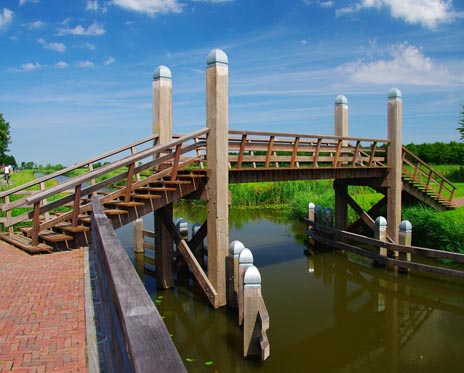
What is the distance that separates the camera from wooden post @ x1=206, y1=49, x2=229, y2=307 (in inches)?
318

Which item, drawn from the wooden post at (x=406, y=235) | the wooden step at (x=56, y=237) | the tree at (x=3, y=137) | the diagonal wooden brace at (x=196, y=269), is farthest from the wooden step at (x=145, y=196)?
the tree at (x=3, y=137)

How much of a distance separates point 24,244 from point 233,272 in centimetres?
390

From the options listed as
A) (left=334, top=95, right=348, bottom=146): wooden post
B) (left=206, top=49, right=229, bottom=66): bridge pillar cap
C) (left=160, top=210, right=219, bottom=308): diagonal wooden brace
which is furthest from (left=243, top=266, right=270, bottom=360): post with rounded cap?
(left=334, top=95, right=348, bottom=146): wooden post

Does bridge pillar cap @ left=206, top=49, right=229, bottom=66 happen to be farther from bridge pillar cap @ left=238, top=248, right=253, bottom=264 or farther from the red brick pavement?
the red brick pavement

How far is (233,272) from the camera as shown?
8.15 metres

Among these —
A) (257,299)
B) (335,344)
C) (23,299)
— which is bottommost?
(335,344)

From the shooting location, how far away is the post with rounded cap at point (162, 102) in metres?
9.50

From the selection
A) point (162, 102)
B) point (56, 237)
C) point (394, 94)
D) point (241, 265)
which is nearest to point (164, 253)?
point (241, 265)

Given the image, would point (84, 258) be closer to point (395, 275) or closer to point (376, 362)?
point (376, 362)

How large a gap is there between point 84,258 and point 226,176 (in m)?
3.38

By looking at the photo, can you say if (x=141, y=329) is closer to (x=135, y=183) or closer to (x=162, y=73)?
(x=135, y=183)

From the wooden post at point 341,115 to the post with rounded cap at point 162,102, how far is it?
21.0 feet

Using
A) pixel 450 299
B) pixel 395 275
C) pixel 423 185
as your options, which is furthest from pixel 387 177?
pixel 450 299

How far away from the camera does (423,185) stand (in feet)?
47.0
